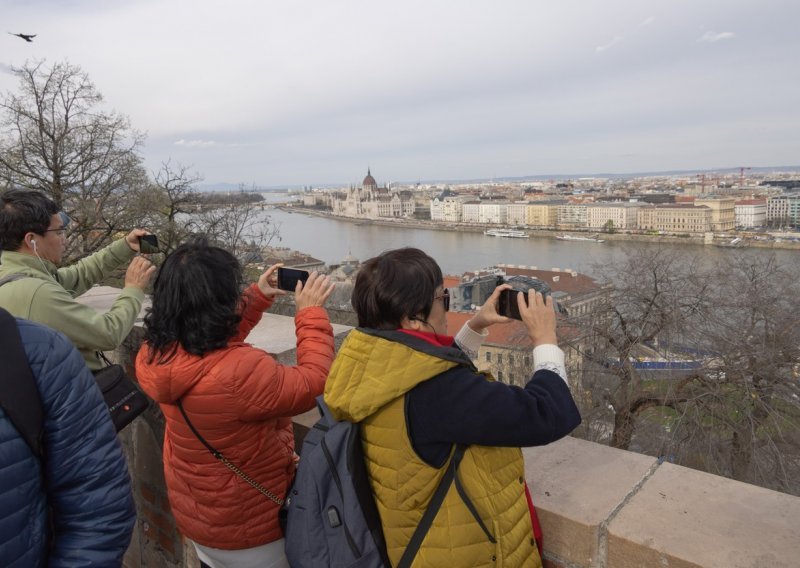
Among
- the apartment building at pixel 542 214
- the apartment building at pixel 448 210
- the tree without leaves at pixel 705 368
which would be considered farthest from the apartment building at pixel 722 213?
the tree without leaves at pixel 705 368

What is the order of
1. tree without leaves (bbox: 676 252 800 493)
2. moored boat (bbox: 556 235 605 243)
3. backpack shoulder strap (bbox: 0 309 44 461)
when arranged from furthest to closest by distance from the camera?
moored boat (bbox: 556 235 605 243), tree without leaves (bbox: 676 252 800 493), backpack shoulder strap (bbox: 0 309 44 461)

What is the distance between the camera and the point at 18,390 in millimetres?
831

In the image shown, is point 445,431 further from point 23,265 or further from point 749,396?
point 749,396

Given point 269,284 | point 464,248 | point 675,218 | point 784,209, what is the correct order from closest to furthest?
point 269,284 → point 464,248 → point 675,218 → point 784,209

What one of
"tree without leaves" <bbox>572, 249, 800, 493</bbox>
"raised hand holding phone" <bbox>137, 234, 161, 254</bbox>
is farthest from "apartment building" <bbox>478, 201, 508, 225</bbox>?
"raised hand holding phone" <bbox>137, 234, 161, 254</bbox>

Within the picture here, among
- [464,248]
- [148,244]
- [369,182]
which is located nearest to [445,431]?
[148,244]

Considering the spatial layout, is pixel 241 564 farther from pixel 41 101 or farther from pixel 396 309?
pixel 41 101

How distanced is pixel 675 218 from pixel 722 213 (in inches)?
172

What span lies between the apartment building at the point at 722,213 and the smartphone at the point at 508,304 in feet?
200

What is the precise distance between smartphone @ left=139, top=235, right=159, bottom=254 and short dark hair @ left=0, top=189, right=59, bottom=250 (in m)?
0.37

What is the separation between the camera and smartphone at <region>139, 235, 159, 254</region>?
195 centimetres

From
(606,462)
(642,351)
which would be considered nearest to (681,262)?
(642,351)

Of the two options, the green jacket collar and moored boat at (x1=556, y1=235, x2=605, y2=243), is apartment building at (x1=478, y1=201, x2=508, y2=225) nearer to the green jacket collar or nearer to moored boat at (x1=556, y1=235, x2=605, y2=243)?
moored boat at (x1=556, y1=235, x2=605, y2=243)

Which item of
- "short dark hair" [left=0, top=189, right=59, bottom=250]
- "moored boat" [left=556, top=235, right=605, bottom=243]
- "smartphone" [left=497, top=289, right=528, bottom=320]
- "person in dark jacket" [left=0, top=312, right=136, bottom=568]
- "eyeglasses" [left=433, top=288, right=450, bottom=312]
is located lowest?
"moored boat" [left=556, top=235, right=605, bottom=243]
